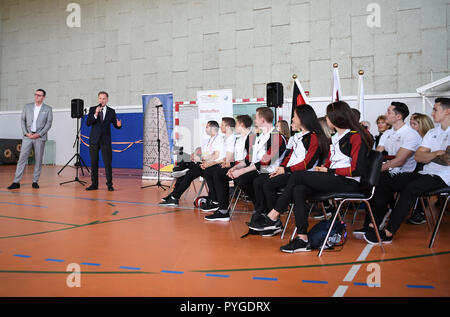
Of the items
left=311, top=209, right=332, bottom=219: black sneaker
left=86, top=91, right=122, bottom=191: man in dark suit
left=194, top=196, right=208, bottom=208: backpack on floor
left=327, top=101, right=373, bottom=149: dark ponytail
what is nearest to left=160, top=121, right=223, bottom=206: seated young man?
left=194, top=196, right=208, bottom=208: backpack on floor

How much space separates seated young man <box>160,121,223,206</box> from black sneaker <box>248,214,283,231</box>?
67.3 inches

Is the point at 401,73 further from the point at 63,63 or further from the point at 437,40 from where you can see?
the point at 63,63

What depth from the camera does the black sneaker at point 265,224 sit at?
372 cm

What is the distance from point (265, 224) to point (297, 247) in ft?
1.82

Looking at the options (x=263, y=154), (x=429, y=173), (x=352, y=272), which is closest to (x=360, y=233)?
(x=429, y=173)

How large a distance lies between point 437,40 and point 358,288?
8.00m

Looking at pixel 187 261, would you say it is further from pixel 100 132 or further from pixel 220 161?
pixel 100 132

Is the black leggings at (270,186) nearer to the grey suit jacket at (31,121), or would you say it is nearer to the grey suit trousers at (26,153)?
the grey suit trousers at (26,153)

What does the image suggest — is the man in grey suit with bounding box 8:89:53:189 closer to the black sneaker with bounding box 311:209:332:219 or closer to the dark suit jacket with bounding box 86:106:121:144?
the dark suit jacket with bounding box 86:106:121:144

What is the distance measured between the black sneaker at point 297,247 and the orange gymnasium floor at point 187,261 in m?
0.06

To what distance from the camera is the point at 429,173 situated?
141 inches

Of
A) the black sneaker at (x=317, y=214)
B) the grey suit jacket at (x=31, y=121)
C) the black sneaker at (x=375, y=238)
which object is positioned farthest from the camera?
the grey suit jacket at (x=31, y=121)

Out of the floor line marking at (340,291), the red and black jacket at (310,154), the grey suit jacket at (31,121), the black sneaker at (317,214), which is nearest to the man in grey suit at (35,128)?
the grey suit jacket at (31,121)

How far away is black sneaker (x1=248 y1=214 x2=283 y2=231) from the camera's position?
3723 mm
